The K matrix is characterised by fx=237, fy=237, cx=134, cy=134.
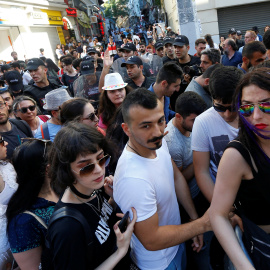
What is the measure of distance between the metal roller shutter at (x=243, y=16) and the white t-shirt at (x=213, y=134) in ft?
39.7

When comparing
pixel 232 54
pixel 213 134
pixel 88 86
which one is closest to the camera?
pixel 213 134

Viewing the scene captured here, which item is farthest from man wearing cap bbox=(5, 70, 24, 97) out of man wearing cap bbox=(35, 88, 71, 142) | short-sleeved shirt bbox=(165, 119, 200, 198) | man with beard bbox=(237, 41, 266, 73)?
man with beard bbox=(237, 41, 266, 73)

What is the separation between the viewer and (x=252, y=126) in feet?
4.35

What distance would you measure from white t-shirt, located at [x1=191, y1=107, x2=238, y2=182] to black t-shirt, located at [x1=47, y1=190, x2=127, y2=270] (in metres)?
1.00

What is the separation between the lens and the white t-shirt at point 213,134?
1.96 metres

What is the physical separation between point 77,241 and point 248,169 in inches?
39.9

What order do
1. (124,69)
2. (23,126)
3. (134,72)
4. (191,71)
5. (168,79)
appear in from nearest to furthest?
(168,79)
(23,126)
(191,71)
(134,72)
(124,69)

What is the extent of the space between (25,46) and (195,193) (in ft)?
62.0

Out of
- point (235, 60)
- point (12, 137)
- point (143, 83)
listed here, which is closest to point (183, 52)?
point (143, 83)

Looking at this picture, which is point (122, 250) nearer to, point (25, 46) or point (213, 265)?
point (213, 265)

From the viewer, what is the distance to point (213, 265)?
208 cm

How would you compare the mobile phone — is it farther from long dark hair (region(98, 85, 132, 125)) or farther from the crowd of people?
long dark hair (region(98, 85, 132, 125))

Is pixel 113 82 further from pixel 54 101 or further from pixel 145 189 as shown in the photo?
pixel 145 189

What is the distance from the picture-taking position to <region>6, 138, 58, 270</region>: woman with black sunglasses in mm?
1513
